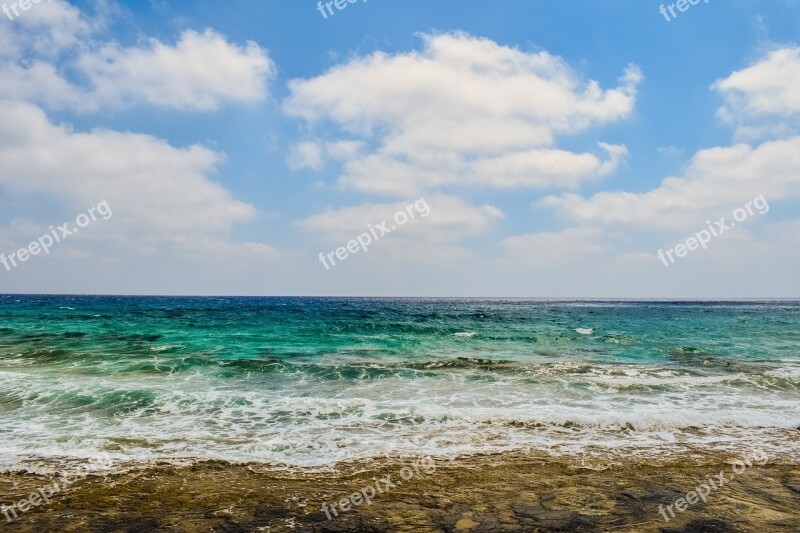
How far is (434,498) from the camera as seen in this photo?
22.1 ft

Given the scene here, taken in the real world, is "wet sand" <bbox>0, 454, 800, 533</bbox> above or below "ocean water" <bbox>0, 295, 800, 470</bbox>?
above

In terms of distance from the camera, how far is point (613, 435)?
1055 cm

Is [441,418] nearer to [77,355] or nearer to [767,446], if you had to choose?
[767,446]

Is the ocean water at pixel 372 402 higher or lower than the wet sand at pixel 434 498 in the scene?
lower

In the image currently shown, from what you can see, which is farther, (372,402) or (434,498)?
(372,402)

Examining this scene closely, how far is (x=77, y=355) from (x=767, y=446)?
28.2 metres

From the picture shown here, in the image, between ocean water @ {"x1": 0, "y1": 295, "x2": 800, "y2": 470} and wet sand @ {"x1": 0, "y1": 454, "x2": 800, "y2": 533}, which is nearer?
wet sand @ {"x1": 0, "y1": 454, "x2": 800, "y2": 533}

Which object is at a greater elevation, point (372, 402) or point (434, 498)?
point (434, 498)

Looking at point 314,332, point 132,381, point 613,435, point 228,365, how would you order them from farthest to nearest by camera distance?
point 314,332 → point 228,365 → point 132,381 → point 613,435

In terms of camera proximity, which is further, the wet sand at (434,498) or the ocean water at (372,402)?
the ocean water at (372,402)

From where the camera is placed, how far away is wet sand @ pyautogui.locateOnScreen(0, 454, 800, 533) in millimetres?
5863

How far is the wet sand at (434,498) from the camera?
19.2ft

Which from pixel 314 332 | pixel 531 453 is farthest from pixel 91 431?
pixel 314 332

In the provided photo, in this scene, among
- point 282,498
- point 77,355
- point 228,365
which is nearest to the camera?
point 282,498
